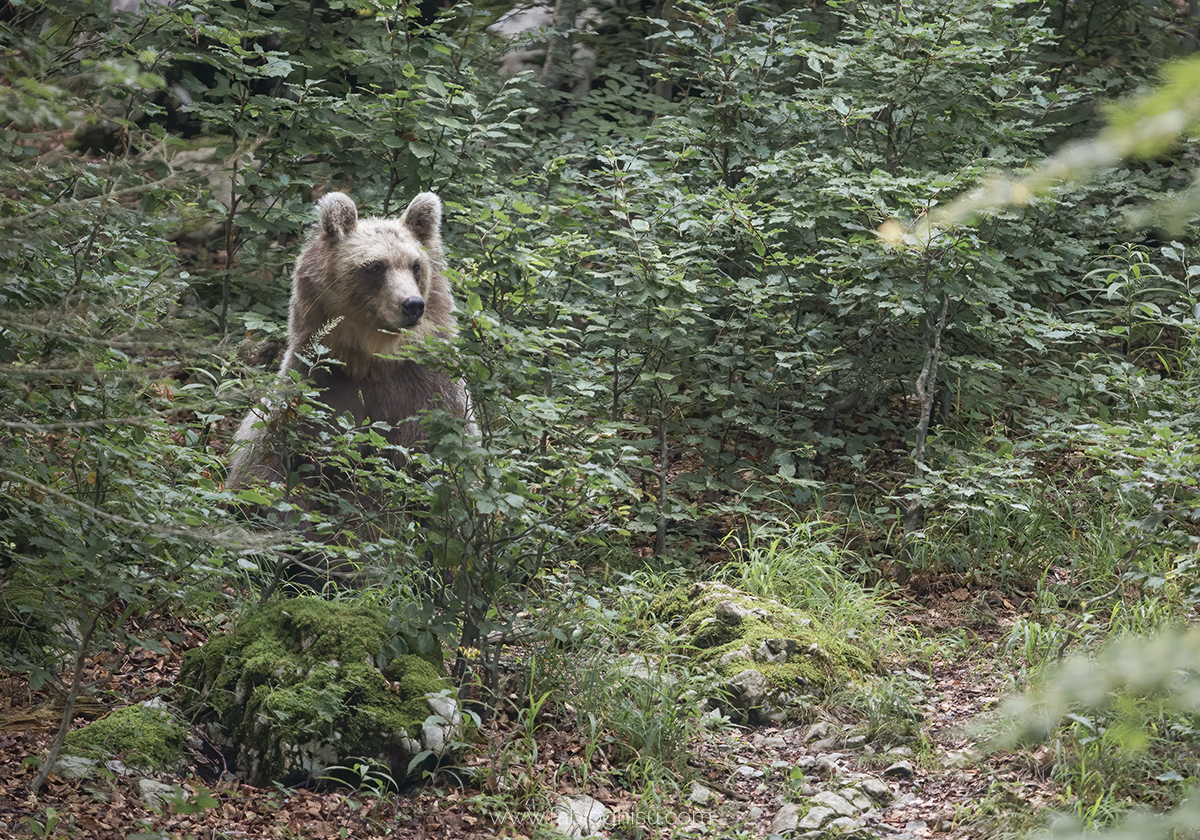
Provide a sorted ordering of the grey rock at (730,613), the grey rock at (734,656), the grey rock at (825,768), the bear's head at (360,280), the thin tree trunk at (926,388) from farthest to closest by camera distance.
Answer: the thin tree trunk at (926,388), the bear's head at (360,280), the grey rock at (730,613), the grey rock at (734,656), the grey rock at (825,768)

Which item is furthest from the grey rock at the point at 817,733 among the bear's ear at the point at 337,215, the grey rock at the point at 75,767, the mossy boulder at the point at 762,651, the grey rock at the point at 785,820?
the bear's ear at the point at 337,215

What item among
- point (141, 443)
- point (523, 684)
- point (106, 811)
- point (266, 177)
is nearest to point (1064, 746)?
point (523, 684)

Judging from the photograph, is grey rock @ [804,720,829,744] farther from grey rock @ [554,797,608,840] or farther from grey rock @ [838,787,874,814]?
grey rock @ [554,797,608,840]

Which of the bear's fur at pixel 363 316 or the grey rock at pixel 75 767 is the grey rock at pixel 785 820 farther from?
the bear's fur at pixel 363 316

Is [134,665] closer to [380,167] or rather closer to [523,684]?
[523,684]

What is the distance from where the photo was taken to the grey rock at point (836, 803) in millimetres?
3717

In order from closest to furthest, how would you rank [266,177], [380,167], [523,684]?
[523,684] → [266,177] → [380,167]

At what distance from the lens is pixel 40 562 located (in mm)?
3459

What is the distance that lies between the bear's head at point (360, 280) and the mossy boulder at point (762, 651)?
6.90ft

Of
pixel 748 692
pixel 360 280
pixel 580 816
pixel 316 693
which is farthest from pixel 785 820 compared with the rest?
pixel 360 280

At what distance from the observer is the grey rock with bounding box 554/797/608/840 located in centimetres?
361

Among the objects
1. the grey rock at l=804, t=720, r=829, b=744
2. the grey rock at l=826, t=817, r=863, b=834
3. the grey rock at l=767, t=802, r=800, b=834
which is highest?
the grey rock at l=826, t=817, r=863, b=834

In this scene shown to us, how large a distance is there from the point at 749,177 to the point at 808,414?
1632 mm

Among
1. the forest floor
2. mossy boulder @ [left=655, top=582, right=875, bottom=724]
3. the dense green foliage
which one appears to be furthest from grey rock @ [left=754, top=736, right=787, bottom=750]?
→ the dense green foliage
